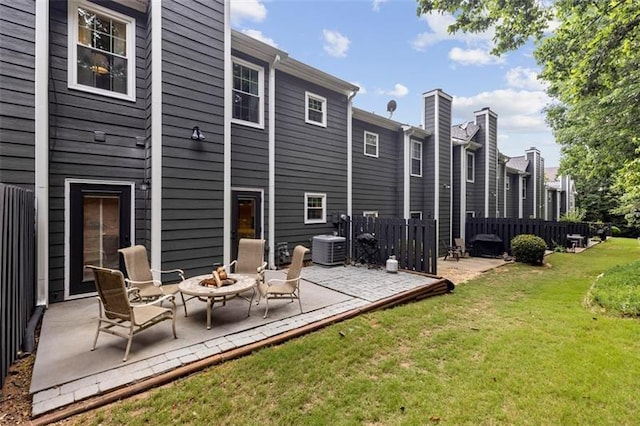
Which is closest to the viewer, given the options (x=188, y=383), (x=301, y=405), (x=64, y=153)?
(x=301, y=405)

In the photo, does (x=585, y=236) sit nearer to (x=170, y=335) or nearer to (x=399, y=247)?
(x=399, y=247)

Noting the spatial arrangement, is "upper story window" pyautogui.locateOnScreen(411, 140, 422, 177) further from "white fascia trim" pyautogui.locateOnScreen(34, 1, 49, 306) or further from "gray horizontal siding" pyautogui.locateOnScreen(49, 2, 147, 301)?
"white fascia trim" pyautogui.locateOnScreen(34, 1, 49, 306)

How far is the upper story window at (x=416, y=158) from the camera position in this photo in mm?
12617

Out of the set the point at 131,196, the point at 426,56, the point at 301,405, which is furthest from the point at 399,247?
the point at 426,56

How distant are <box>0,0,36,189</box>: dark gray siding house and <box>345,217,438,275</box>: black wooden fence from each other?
6.98 metres

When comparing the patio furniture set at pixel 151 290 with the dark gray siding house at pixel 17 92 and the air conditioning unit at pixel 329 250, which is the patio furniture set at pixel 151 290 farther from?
the air conditioning unit at pixel 329 250

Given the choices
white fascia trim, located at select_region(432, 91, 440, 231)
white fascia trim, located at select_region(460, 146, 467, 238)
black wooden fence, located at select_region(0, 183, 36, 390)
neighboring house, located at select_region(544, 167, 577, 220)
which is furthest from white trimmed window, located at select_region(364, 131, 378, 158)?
neighboring house, located at select_region(544, 167, 577, 220)

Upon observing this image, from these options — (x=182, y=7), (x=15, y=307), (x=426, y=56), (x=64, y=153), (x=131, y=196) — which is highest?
(x=426, y=56)

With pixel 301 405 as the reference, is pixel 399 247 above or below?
above

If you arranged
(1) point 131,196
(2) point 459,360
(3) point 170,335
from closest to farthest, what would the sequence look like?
(2) point 459,360, (3) point 170,335, (1) point 131,196

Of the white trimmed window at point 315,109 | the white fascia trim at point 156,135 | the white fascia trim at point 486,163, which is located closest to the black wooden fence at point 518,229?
the white fascia trim at point 486,163

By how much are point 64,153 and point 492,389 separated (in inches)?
270

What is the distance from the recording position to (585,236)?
15.2 meters

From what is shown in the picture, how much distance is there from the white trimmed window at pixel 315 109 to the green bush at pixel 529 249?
8083 millimetres
